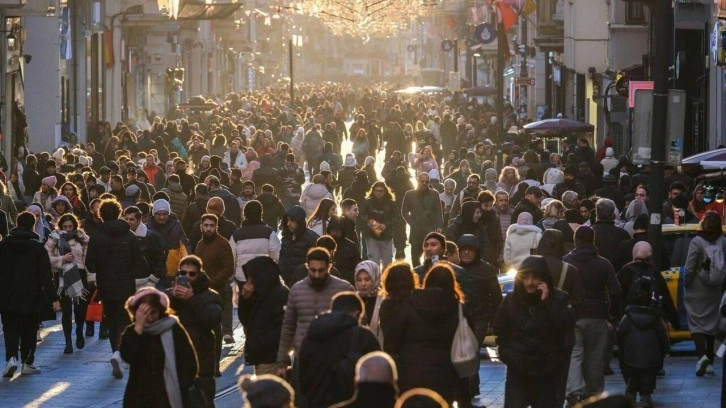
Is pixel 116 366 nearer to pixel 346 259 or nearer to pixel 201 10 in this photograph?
pixel 346 259

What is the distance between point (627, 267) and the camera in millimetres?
15117

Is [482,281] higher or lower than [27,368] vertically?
higher

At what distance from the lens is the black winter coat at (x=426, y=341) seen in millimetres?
10898

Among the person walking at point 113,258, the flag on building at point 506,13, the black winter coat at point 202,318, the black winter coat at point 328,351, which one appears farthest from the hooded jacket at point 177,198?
the flag on building at point 506,13

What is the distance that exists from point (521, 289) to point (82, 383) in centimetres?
581

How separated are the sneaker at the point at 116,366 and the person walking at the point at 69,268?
1.60 metres

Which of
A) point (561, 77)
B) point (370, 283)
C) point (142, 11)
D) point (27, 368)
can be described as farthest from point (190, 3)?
point (370, 283)

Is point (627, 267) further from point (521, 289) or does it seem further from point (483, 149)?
point (483, 149)

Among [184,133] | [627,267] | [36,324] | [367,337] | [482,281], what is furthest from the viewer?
[184,133]

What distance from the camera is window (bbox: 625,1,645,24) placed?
137ft

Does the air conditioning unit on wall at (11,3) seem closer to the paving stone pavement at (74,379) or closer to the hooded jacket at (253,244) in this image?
the paving stone pavement at (74,379)

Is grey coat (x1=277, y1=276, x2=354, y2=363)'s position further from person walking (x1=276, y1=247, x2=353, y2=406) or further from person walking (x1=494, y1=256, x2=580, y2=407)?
person walking (x1=494, y1=256, x2=580, y2=407)

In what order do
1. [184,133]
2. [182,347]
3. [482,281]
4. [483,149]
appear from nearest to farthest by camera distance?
[182,347] → [482,281] → [483,149] → [184,133]

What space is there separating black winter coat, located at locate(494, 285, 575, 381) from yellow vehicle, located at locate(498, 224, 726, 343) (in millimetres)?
5021
